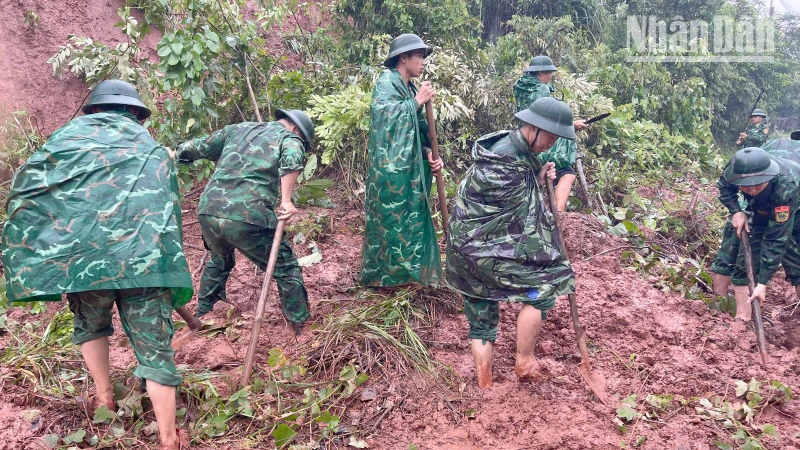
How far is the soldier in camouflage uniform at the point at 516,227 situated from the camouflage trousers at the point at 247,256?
1.21m

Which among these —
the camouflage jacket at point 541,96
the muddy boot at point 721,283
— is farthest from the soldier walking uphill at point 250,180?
the muddy boot at point 721,283

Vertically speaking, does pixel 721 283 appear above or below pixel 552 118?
below

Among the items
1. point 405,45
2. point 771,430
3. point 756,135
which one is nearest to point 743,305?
point 771,430

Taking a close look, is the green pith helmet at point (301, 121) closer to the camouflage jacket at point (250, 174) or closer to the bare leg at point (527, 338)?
the camouflage jacket at point (250, 174)

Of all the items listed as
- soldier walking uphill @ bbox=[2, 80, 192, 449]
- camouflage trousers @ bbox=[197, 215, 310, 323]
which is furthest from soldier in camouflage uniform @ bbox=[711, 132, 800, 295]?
soldier walking uphill @ bbox=[2, 80, 192, 449]

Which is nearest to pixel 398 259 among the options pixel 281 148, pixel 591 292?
pixel 281 148

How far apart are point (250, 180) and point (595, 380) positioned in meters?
2.47

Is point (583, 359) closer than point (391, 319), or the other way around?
point (583, 359)

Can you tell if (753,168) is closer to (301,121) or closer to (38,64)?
(301,121)

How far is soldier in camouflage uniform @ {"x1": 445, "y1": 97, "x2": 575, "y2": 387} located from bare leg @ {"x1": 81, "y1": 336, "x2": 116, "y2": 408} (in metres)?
1.92

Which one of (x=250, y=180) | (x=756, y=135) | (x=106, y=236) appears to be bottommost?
(x=756, y=135)

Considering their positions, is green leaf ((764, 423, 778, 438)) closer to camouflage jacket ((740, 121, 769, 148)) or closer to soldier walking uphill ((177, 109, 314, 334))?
soldier walking uphill ((177, 109, 314, 334))

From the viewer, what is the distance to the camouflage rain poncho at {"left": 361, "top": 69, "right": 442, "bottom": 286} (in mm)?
3934

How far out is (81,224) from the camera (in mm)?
2436
